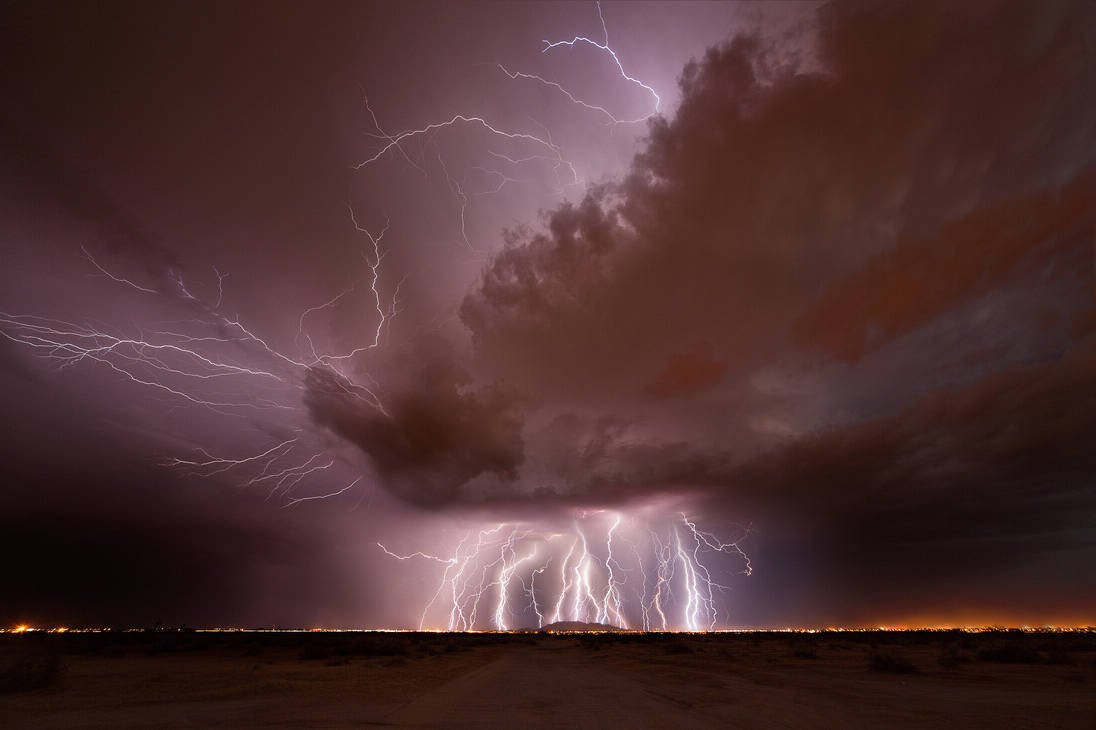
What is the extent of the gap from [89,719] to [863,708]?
12.4 meters

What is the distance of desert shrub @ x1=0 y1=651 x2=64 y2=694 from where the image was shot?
33.3ft

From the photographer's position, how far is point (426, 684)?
504 inches

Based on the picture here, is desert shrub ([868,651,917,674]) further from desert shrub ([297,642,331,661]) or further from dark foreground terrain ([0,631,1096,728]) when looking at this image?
desert shrub ([297,642,331,661])

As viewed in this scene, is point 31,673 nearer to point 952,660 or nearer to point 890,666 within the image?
point 890,666

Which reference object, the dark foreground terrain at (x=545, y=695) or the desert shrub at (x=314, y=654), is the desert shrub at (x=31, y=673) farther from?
the desert shrub at (x=314, y=654)

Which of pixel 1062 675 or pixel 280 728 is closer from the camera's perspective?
pixel 280 728

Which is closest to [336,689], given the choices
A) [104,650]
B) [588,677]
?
[588,677]

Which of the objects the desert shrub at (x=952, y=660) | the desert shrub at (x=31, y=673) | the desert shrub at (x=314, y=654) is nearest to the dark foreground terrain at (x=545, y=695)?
the desert shrub at (x=31, y=673)

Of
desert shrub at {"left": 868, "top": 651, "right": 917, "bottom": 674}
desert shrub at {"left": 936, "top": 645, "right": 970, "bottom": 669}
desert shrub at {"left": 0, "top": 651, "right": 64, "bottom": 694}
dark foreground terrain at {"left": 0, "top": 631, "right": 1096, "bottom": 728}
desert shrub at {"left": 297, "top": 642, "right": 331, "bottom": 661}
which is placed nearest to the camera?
dark foreground terrain at {"left": 0, "top": 631, "right": 1096, "bottom": 728}

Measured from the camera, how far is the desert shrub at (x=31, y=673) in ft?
33.3

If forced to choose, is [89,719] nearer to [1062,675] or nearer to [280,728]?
[280,728]

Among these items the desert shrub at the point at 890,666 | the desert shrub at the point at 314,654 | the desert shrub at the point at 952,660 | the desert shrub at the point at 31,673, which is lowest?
the desert shrub at the point at 314,654


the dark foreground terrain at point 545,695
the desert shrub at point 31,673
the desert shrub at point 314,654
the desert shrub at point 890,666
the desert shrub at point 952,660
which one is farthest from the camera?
the desert shrub at point 314,654

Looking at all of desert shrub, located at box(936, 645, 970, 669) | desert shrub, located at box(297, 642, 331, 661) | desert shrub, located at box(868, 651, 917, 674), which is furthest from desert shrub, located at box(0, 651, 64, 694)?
desert shrub, located at box(936, 645, 970, 669)
